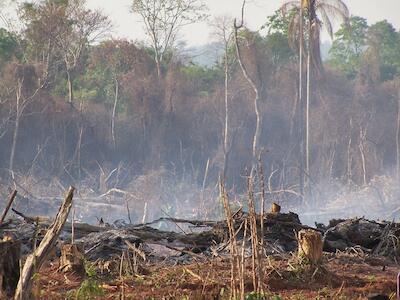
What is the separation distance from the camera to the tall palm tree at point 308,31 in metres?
32.0

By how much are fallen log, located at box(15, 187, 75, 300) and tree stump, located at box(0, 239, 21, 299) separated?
1059 millimetres

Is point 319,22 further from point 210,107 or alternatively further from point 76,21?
point 76,21

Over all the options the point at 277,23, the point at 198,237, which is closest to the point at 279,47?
the point at 277,23

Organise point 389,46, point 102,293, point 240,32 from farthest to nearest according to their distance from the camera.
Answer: point 389,46
point 240,32
point 102,293

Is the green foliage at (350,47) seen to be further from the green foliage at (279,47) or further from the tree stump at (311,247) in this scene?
the tree stump at (311,247)

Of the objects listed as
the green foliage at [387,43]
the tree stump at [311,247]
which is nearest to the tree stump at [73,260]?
the tree stump at [311,247]

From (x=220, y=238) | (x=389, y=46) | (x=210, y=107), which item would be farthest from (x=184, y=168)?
(x=220, y=238)

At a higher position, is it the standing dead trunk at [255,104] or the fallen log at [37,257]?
the standing dead trunk at [255,104]

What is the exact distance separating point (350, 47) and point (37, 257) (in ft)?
139

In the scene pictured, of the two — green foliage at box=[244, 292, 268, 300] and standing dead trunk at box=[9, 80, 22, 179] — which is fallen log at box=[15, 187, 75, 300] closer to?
green foliage at box=[244, 292, 268, 300]

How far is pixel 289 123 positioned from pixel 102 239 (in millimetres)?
23720

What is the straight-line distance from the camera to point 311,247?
8594 millimetres

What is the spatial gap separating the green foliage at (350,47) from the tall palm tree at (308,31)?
7.47m

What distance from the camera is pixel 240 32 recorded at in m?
36.2
